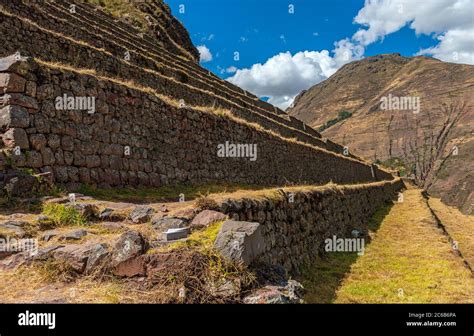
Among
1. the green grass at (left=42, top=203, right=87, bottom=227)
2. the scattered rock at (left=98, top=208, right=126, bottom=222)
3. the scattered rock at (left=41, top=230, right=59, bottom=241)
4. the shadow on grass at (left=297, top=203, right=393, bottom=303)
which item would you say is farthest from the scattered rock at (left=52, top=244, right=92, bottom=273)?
the shadow on grass at (left=297, top=203, right=393, bottom=303)

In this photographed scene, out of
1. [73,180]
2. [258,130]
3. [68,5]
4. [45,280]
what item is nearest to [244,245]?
[45,280]

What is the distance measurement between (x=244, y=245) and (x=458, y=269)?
25.6 ft

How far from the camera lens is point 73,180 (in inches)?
314

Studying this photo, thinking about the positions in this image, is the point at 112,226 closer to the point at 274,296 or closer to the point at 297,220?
the point at 274,296

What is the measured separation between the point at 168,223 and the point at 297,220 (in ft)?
14.3

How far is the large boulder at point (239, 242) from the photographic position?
455 centimetres

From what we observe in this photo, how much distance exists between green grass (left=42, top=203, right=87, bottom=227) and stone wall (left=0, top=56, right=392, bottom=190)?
1325 millimetres

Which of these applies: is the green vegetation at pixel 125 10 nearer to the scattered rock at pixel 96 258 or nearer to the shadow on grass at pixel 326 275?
the shadow on grass at pixel 326 275

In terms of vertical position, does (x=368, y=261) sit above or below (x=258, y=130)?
below

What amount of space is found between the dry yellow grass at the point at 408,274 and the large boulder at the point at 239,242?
3.10 metres

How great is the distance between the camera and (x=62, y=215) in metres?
6.14

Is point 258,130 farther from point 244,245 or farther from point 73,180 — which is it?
point 244,245
